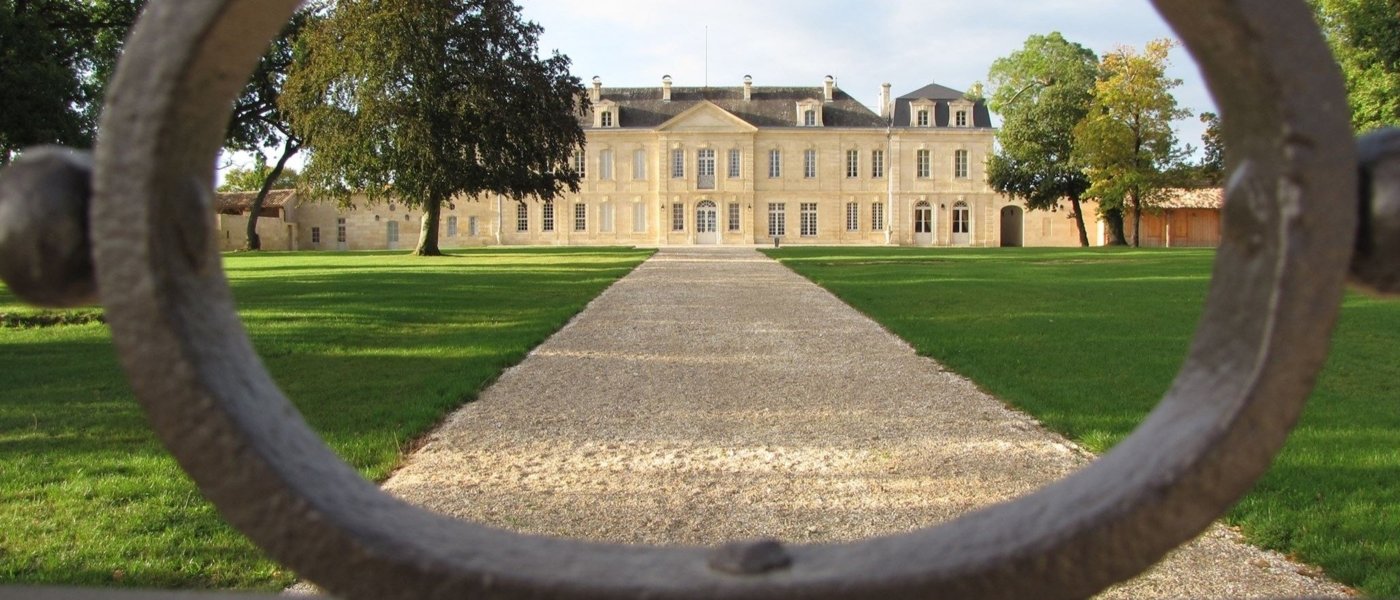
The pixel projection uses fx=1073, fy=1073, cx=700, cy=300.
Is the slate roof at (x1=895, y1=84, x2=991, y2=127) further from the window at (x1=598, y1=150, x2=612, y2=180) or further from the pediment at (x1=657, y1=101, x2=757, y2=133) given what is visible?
the window at (x1=598, y1=150, x2=612, y2=180)

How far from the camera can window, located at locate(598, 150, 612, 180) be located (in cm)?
5325

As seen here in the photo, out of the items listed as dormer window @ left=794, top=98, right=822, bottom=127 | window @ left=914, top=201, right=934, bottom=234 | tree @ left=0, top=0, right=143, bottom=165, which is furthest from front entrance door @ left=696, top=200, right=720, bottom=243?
tree @ left=0, top=0, right=143, bottom=165

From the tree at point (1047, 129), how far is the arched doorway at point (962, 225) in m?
8.34

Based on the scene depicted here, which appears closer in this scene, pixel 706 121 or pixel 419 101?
pixel 419 101

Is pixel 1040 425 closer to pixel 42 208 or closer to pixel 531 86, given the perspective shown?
pixel 42 208

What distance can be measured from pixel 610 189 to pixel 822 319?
43.1m

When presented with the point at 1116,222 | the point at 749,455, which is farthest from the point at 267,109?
the point at 749,455

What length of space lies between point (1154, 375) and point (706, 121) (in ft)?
153

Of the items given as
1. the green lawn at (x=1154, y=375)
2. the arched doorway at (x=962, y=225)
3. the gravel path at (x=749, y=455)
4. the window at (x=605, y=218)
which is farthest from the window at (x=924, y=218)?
the gravel path at (x=749, y=455)

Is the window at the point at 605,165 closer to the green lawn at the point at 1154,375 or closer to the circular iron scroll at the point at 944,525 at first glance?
A: the green lawn at the point at 1154,375

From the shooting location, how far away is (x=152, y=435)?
4.82 meters

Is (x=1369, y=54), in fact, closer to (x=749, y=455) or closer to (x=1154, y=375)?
(x=1154, y=375)

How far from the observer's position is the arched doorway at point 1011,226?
2144 inches

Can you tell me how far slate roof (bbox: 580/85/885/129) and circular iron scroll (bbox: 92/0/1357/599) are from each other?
173ft
